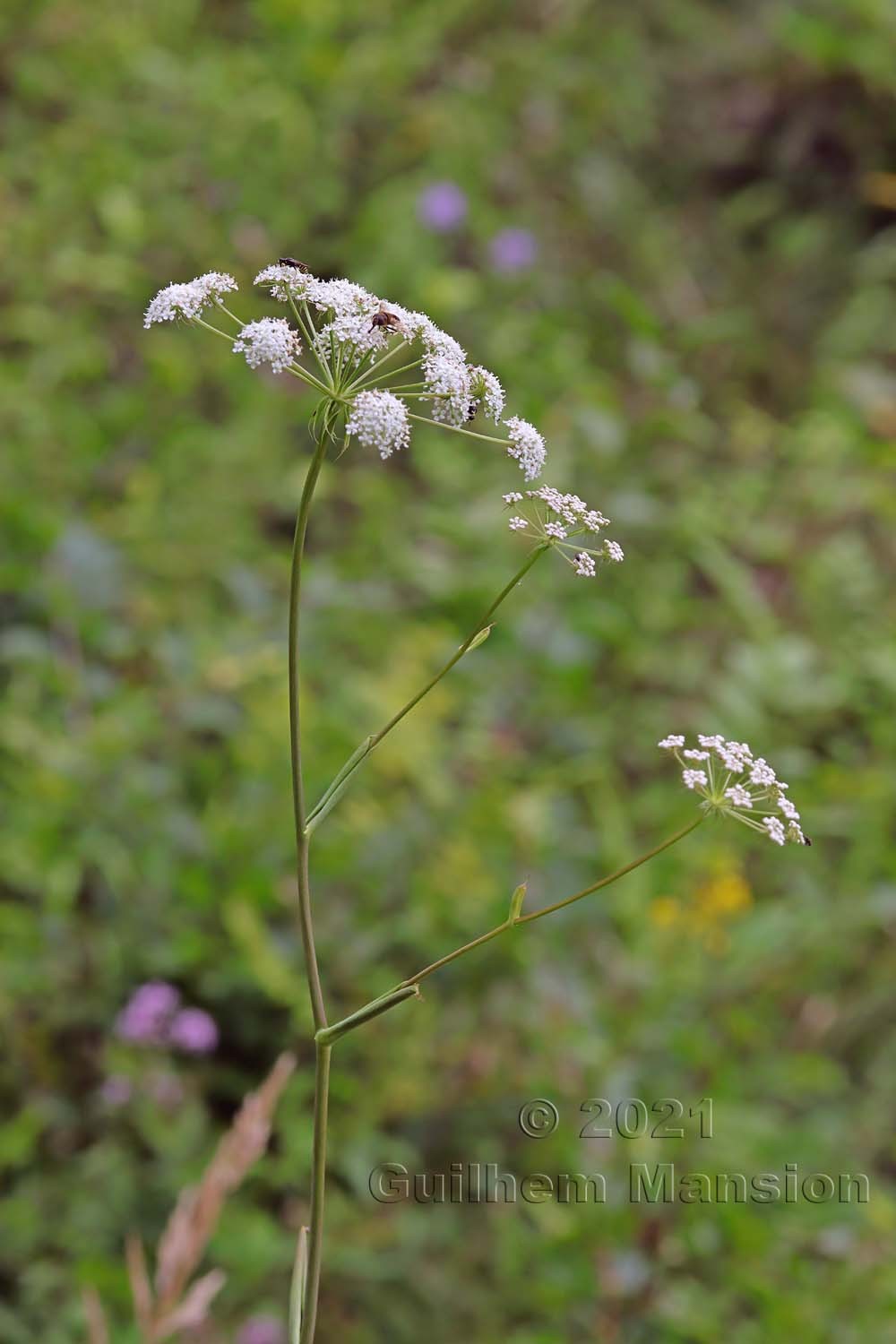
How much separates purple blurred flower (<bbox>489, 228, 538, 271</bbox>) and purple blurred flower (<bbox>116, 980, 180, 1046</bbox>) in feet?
9.22

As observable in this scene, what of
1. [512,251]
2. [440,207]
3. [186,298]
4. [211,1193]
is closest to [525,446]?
[186,298]

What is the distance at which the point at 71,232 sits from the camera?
3547mm

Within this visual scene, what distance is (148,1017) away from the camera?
227 centimetres

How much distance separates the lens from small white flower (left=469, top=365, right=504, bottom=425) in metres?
1.04

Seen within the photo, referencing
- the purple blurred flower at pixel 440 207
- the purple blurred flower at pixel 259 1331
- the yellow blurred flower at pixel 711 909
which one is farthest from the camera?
the purple blurred flower at pixel 440 207

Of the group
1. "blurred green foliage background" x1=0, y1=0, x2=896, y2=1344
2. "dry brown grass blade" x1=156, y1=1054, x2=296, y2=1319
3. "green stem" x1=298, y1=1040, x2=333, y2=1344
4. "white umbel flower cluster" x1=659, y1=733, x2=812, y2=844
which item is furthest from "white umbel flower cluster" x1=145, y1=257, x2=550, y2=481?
"blurred green foliage background" x1=0, y1=0, x2=896, y2=1344

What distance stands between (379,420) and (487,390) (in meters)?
0.15

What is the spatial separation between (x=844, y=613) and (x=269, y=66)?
252 cm

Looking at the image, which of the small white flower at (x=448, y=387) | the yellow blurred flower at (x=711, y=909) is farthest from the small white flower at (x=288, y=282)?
the yellow blurred flower at (x=711, y=909)

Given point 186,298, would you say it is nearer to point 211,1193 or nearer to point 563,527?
point 563,527

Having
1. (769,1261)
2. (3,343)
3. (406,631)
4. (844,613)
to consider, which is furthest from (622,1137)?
(3,343)

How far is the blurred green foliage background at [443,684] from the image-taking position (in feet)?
7.58

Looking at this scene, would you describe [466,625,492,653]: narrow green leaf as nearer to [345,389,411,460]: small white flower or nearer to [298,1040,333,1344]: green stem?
[345,389,411,460]: small white flower

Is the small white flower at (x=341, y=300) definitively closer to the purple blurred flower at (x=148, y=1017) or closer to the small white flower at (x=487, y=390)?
the small white flower at (x=487, y=390)
